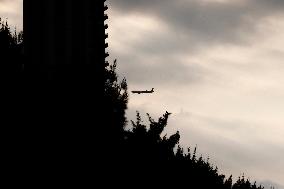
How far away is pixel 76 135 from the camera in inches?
773

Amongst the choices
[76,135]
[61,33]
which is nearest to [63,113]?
[76,135]

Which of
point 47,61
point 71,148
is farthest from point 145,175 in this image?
point 47,61

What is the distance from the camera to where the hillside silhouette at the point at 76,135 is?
18906 mm

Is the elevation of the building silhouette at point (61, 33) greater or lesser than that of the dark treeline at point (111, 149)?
greater

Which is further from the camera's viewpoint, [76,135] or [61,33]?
[61,33]

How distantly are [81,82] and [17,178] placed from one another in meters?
5.92

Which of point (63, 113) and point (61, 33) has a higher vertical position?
point (61, 33)

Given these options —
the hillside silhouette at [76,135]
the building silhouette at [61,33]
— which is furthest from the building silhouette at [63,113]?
the building silhouette at [61,33]

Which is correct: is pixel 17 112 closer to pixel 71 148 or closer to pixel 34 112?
pixel 34 112

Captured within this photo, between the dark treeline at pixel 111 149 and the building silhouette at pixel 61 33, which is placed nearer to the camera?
the dark treeline at pixel 111 149

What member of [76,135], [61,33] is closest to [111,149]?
[76,135]

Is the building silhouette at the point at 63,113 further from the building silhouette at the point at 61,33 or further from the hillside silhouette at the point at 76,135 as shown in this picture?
the building silhouette at the point at 61,33

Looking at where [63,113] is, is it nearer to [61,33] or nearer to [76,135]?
[76,135]

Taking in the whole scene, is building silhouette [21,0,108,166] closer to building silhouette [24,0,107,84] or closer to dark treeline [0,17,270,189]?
dark treeline [0,17,270,189]
